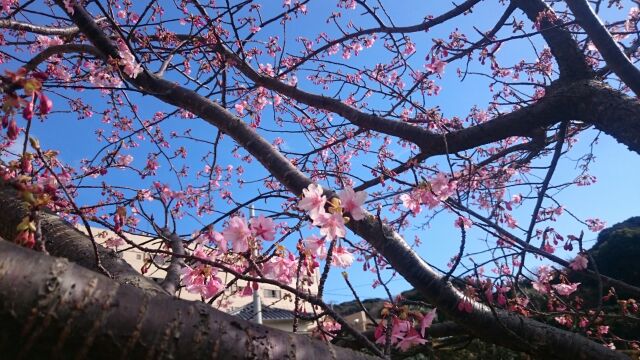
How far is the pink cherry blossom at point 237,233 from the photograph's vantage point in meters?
1.82

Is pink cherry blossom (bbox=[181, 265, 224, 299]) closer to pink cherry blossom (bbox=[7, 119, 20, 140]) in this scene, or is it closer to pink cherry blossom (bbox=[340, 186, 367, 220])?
pink cherry blossom (bbox=[340, 186, 367, 220])

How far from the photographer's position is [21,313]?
0.62 meters

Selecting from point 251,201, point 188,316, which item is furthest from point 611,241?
point 188,316

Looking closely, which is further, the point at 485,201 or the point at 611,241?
the point at 611,241

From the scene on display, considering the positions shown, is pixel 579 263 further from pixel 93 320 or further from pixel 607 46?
pixel 93 320

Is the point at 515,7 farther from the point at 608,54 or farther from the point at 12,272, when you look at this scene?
the point at 12,272

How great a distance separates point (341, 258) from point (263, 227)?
0.38 m

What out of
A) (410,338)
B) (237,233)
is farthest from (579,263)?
(237,233)

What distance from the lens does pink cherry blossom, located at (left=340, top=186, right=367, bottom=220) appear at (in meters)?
1.85

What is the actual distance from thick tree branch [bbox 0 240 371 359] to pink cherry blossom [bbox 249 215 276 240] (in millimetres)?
1071

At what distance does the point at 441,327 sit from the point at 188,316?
2541 millimetres

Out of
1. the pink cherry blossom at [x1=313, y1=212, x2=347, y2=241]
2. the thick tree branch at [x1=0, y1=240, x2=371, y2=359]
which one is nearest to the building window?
the pink cherry blossom at [x1=313, y1=212, x2=347, y2=241]

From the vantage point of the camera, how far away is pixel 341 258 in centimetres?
197

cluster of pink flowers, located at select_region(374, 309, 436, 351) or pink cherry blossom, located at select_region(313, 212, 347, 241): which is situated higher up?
pink cherry blossom, located at select_region(313, 212, 347, 241)
